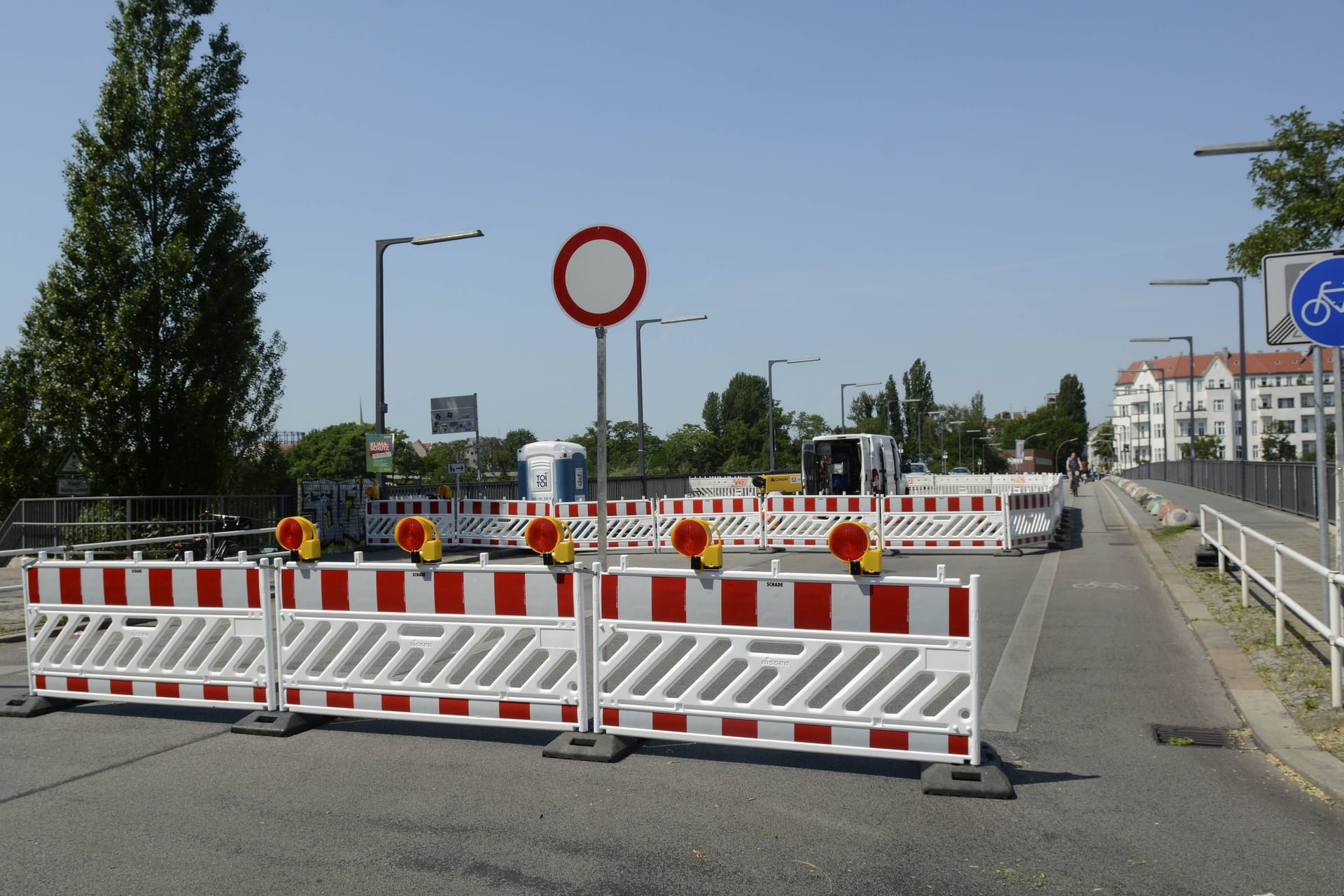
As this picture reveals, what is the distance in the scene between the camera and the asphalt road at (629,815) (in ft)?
13.4

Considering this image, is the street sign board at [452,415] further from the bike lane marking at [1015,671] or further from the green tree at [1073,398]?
the green tree at [1073,398]

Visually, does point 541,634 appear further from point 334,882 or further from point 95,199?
point 95,199

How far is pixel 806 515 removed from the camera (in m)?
21.4

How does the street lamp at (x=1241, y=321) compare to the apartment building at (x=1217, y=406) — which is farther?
the apartment building at (x=1217, y=406)

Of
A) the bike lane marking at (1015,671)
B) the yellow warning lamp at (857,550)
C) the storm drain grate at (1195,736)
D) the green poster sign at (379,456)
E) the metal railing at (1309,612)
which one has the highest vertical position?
the green poster sign at (379,456)

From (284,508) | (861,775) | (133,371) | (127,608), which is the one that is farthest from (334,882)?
(133,371)

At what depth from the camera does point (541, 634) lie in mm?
6086

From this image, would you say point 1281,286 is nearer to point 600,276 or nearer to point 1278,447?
point 600,276

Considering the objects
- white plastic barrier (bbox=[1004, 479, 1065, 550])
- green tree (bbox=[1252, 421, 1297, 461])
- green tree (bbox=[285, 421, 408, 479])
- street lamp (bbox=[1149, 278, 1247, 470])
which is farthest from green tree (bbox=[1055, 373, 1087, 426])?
white plastic barrier (bbox=[1004, 479, 1065, 550])

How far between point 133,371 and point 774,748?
20386 mm

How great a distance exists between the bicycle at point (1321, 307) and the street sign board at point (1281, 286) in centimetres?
71

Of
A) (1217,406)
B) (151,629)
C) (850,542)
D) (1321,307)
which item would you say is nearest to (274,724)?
(151,629)

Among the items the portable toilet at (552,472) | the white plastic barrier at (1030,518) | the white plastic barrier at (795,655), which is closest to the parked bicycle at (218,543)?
the portable toilet at (552,472)

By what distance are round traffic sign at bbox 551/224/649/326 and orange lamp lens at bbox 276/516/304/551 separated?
2335 millimetres
